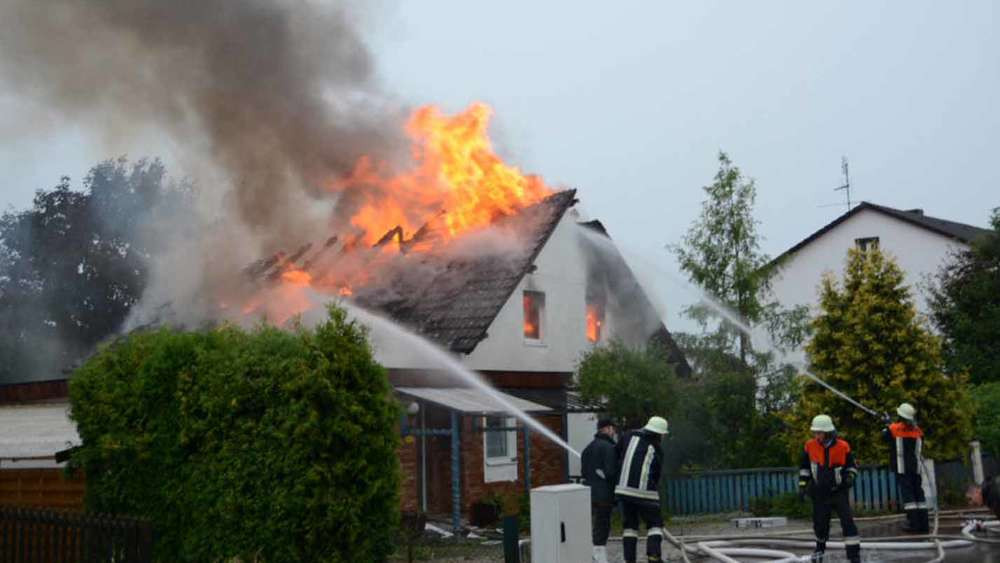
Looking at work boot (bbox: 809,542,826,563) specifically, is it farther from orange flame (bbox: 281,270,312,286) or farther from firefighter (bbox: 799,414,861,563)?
orange flame (bbox: 281,270,312,286)

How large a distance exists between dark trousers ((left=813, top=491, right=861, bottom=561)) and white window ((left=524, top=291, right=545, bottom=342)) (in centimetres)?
1049

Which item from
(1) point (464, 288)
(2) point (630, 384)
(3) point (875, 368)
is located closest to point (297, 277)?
(1) point (464, 288)

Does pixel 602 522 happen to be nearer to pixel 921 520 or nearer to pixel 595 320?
pixel 921 520

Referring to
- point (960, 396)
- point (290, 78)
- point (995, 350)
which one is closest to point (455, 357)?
point (290, 78)

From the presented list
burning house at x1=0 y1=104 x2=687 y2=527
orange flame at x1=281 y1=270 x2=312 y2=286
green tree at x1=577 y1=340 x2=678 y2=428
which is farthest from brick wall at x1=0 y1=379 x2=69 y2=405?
green tree at x1=577 y1=340 x2=678 y2=428

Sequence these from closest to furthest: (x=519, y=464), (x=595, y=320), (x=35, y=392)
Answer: (x=35, y=392) < (x=519, y=464) < (x=595, y=320)

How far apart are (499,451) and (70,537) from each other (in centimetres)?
1057

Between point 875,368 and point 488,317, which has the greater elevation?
point 488,317

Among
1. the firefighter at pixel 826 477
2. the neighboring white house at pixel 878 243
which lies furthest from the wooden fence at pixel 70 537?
the neighboring white house at pixel 878 243

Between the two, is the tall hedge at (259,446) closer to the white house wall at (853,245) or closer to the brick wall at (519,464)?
the brick wall at (519,464)

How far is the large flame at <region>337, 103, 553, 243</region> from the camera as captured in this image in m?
22.2

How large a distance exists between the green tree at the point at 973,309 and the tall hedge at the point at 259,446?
21.3m

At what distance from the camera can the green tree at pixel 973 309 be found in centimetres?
2828

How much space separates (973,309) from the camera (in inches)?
1169
